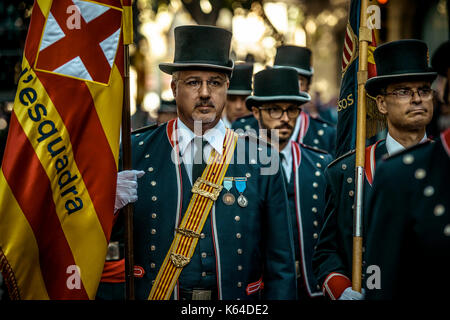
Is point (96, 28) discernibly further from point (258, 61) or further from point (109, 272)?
point (258, 61)

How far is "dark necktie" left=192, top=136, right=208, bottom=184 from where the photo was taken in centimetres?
400

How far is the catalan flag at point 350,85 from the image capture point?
4.21 meters

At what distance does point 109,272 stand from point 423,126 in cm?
282

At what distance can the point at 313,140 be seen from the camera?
23.8 feet

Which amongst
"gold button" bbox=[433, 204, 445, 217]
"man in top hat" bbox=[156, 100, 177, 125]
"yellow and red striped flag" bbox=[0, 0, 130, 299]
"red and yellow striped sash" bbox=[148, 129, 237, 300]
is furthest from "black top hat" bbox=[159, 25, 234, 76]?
"man in top hat" bbox=[156, 100, 177, 125]

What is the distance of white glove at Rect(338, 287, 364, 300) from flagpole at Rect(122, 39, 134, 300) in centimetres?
133

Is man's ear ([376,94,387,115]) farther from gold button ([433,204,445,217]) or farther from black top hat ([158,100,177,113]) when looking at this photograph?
black top hat ([158,100,177,113])

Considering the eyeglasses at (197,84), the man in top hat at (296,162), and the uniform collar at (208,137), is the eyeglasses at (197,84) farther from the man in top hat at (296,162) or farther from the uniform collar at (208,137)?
the man in top hat at (296,162)

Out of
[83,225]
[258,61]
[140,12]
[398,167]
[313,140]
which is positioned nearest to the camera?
[398,167]

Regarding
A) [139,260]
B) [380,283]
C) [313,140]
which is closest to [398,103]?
[380,283]

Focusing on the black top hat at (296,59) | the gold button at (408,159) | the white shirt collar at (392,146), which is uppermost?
the black top hat at (296,59)

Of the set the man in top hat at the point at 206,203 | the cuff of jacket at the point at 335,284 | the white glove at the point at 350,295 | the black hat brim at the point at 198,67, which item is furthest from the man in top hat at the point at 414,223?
the black hat brim at the point at 198,67

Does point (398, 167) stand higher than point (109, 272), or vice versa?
point (398, 167)

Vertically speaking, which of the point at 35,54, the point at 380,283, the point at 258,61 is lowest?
the point at 380,283
